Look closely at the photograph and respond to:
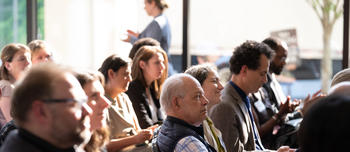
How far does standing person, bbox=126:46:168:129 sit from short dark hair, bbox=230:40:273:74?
718 millimetres

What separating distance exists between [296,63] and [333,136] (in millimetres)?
4495

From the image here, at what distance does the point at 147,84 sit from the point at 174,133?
1.63 metres

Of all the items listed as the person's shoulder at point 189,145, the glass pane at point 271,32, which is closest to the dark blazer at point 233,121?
the person's shoulder at point 189,145

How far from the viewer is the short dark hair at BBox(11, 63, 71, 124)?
5.22 feet

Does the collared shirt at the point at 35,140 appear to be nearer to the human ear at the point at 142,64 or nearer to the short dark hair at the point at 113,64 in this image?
the short dark hair at the point at 113,64

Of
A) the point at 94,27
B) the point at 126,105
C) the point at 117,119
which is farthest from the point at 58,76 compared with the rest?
the point at 94,27

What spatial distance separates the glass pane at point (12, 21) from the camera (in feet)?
21.8

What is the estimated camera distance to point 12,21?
6699 mm

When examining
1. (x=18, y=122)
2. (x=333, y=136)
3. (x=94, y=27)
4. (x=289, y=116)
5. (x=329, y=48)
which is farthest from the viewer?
(x=94, y=27)

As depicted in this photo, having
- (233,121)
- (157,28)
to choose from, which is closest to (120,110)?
(233,121)

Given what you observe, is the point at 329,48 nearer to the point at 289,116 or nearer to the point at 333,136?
the point at 289,116

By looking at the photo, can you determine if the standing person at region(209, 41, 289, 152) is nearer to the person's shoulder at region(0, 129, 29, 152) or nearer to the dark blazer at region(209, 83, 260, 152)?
the dark blazer at region(209, 83, 260, 152)

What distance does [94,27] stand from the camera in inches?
265

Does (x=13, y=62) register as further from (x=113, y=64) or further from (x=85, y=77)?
(x=85, y=77)
